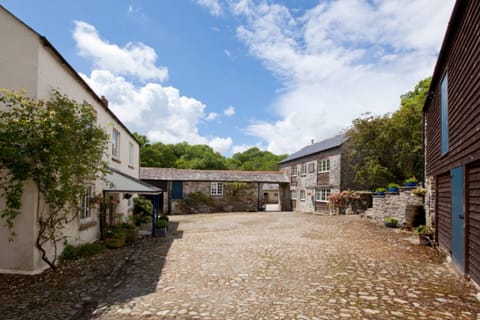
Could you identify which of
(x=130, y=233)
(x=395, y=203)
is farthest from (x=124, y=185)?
(x=395, y=203)

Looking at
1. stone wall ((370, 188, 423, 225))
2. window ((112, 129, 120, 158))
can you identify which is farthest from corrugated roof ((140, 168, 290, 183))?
stone wall ((370, 188, 423, 225))

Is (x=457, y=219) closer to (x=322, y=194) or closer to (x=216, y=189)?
(x=322, y=194)

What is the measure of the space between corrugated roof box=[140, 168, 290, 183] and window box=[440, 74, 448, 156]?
69.4 ft

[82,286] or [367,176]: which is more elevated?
[367,176]

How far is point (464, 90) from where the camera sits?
6.41 meters

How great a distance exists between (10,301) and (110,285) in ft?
5.72

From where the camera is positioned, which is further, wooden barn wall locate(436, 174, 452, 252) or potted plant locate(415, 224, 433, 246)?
potted plant locate(415, 224, 433, 246)

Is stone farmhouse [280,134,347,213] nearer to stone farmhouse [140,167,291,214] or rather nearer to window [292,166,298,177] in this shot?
window [292,166,298,177]

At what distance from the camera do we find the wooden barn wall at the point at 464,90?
5594mm

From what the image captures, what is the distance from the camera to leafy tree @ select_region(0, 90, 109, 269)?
250 inches

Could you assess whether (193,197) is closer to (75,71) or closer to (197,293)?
(75,71)

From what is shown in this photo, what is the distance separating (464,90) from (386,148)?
17.0m

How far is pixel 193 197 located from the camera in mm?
27391

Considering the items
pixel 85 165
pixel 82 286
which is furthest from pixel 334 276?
pixel 85 165
